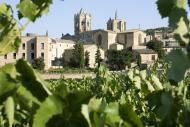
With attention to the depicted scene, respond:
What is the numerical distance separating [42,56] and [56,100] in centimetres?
8635

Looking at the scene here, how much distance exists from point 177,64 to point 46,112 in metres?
0.29

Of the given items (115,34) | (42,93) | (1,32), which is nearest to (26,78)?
(42,93)

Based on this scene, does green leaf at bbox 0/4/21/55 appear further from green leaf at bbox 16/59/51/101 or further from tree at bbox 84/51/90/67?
tree at bbox 84/51/90/67

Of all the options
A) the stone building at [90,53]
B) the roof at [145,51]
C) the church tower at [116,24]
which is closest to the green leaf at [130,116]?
the stone building at [90,53]

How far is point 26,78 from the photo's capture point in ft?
3.39

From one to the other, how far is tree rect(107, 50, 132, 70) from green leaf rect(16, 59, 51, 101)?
85.6 m

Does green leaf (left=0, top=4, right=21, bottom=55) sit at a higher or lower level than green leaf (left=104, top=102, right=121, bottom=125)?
higher

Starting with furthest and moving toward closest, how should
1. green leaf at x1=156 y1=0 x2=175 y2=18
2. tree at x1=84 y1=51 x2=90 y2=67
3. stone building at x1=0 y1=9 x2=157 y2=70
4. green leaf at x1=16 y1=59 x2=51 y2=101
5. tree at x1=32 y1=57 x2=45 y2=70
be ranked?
tree at x1=84 y1=51 x2=90 y2=67, stone building at x1=0 y1=9 x2=157 y2=70, tree at x1=32 y1=57 x2=45 y2=70, green leaf at x1=156 y1=0 x2=175 y2=18, green leaf at x1=16 y1=59 x2=51 y2=101

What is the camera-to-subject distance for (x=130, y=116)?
1.04m

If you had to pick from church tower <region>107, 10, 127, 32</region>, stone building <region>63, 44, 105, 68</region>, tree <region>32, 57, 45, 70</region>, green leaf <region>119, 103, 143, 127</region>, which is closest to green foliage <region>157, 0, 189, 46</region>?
green leaf <region>119, 103, 143, 127</region>

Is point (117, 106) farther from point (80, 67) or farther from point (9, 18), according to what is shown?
point (80, 67)

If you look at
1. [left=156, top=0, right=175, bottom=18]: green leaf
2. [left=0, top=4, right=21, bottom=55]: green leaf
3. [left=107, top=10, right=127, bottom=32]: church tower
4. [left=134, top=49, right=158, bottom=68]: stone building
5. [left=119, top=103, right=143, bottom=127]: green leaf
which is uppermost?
[left=107, top=10, right=127, bottom=32]: church tower

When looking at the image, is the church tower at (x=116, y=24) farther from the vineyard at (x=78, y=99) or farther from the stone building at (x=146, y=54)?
the vineyard at (x=78, y=99)

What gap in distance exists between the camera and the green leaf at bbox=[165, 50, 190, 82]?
99 cm
